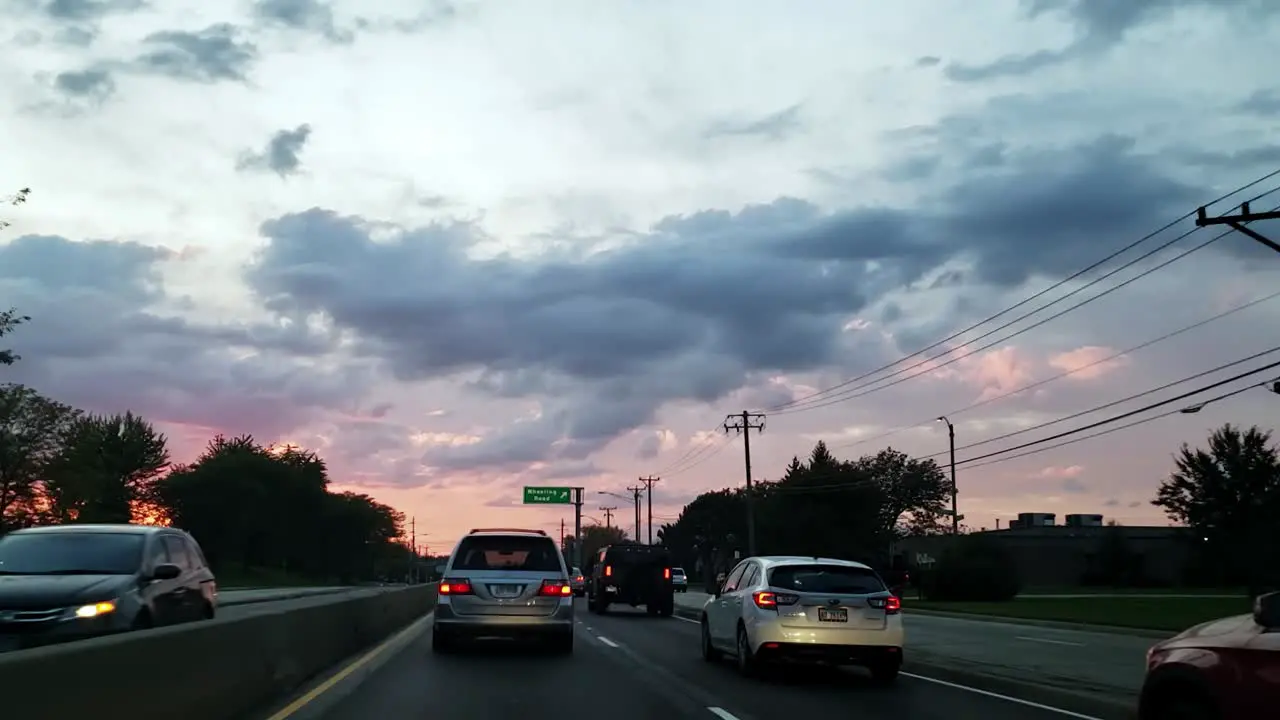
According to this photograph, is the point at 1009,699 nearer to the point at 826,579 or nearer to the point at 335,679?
the point at 826,579

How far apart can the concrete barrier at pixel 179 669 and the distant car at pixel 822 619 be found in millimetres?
5764

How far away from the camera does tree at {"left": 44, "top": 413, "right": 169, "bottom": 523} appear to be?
6869 centimetres

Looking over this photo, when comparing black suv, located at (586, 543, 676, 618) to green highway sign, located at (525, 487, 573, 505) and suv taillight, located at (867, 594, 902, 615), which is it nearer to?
suv taillight, located at (867, 594, 902, 615)

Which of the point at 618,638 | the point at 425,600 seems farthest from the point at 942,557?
the point at 618,638

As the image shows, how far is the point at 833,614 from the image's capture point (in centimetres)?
1577

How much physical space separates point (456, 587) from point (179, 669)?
938 cm

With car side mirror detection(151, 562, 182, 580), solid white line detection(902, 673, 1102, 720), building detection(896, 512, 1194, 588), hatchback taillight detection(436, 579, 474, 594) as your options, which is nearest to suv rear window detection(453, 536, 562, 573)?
hatchback taillight detection(436, 579, 474, 594)

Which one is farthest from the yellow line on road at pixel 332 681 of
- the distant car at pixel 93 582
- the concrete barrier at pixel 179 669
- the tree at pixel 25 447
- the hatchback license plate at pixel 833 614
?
the tree at pixel 25 447

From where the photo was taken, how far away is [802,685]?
50.8 ft

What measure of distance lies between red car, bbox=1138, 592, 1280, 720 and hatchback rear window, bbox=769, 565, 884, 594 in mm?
8383

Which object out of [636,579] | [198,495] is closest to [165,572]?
[636,579]

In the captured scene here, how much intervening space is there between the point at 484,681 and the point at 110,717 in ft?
25.4

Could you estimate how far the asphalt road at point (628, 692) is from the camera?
40.7 ft

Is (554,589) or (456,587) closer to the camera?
(456,587)
